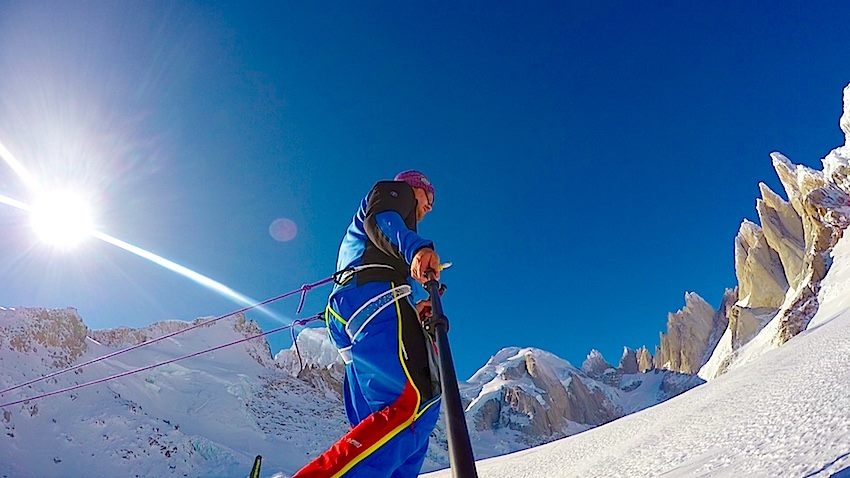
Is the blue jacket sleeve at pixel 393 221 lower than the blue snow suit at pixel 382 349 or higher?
higher

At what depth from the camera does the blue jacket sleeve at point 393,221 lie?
2.22 m

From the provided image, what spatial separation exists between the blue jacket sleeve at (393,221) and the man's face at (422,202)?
0.94 feet

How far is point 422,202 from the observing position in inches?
121

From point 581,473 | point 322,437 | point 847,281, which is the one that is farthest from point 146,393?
point 847,281

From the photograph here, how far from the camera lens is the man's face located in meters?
3.06

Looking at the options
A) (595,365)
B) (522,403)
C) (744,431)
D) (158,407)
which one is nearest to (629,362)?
(595,365)

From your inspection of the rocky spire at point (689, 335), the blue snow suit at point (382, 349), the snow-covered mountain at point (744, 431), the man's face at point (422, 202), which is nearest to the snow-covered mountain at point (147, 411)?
the snow-covered mountain at point (744, 431)

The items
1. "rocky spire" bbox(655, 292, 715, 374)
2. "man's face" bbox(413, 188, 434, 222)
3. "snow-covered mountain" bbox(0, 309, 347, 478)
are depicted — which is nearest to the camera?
"man's face" bbox(413, 188, 434, 222)

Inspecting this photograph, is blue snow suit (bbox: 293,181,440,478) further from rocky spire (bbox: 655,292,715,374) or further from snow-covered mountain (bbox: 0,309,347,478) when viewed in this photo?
rocky spire (bbox: 655,292,715,374)

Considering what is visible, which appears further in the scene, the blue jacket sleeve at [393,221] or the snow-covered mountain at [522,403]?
the snow-covered mountain at [522,403]

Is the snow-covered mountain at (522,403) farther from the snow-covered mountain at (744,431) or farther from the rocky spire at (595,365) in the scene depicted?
the rocky spire at (595,365)

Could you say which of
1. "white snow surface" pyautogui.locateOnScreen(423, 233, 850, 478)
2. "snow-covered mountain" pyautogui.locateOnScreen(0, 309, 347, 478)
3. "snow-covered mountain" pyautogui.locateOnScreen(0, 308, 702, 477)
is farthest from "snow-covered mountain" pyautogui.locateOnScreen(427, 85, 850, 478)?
"snow-covered mountain" pyautogui.locateOnScreen(0, 309, 347, 478)

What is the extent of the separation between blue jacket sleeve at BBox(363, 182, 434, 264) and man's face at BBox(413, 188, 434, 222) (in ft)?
0.94

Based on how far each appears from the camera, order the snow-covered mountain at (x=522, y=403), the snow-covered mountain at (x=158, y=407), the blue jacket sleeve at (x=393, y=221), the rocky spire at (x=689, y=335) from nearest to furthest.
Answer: the blue jacket sleeve at (x=393, y=221), the snow-covered mountain at (x=522, y=403), the snow-covered mountain at (x=158, y=407), the rocky spire at (x=689, y=335)
